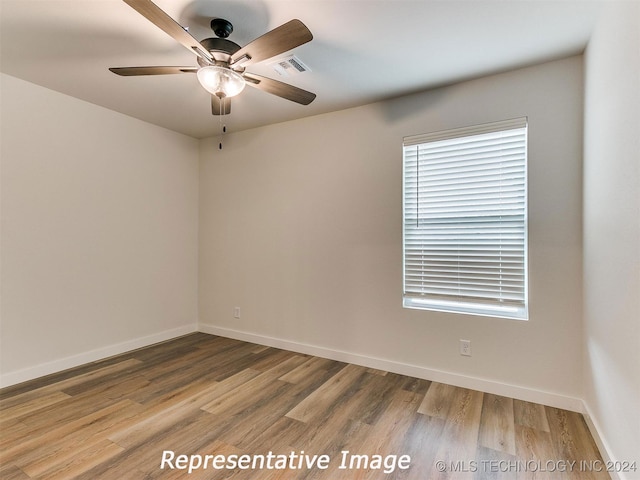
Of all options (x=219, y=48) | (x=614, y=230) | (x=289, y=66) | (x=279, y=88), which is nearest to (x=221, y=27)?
(x=219, y=48)

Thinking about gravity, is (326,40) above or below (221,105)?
above

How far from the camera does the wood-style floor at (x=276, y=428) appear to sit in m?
1.72

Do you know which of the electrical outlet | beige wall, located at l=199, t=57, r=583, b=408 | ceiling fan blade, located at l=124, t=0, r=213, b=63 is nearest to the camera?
ceiling fan blade, located at l=124, t=0, r=213, b=63

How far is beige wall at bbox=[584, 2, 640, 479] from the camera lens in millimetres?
1366

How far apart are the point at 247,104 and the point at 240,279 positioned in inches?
78.5

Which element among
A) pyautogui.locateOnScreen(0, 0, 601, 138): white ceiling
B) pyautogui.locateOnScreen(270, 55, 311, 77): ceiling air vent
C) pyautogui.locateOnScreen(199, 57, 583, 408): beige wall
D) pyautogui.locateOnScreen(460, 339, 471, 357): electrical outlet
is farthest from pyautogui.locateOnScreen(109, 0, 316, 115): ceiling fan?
pyautogui.locateOnScreen(460, 339, 471, 357): electrical outlet

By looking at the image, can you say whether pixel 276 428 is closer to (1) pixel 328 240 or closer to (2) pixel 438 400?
(2) pixel 438 400

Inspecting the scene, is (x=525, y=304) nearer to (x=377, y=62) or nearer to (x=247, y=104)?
(x=377, y=62)

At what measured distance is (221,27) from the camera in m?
1.89

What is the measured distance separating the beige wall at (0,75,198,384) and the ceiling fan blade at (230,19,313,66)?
2.22 meters

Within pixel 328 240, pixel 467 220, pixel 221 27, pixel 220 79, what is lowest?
pixel 328 240

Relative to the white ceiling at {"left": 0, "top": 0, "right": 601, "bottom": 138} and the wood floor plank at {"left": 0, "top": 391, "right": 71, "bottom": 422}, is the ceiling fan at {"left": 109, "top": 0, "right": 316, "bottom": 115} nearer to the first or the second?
the white ceiling at {"left": 0, "top": 0, "right": 601, "bottom": 138}

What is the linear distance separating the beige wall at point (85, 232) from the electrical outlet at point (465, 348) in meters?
3.27

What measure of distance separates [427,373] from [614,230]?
177cm
